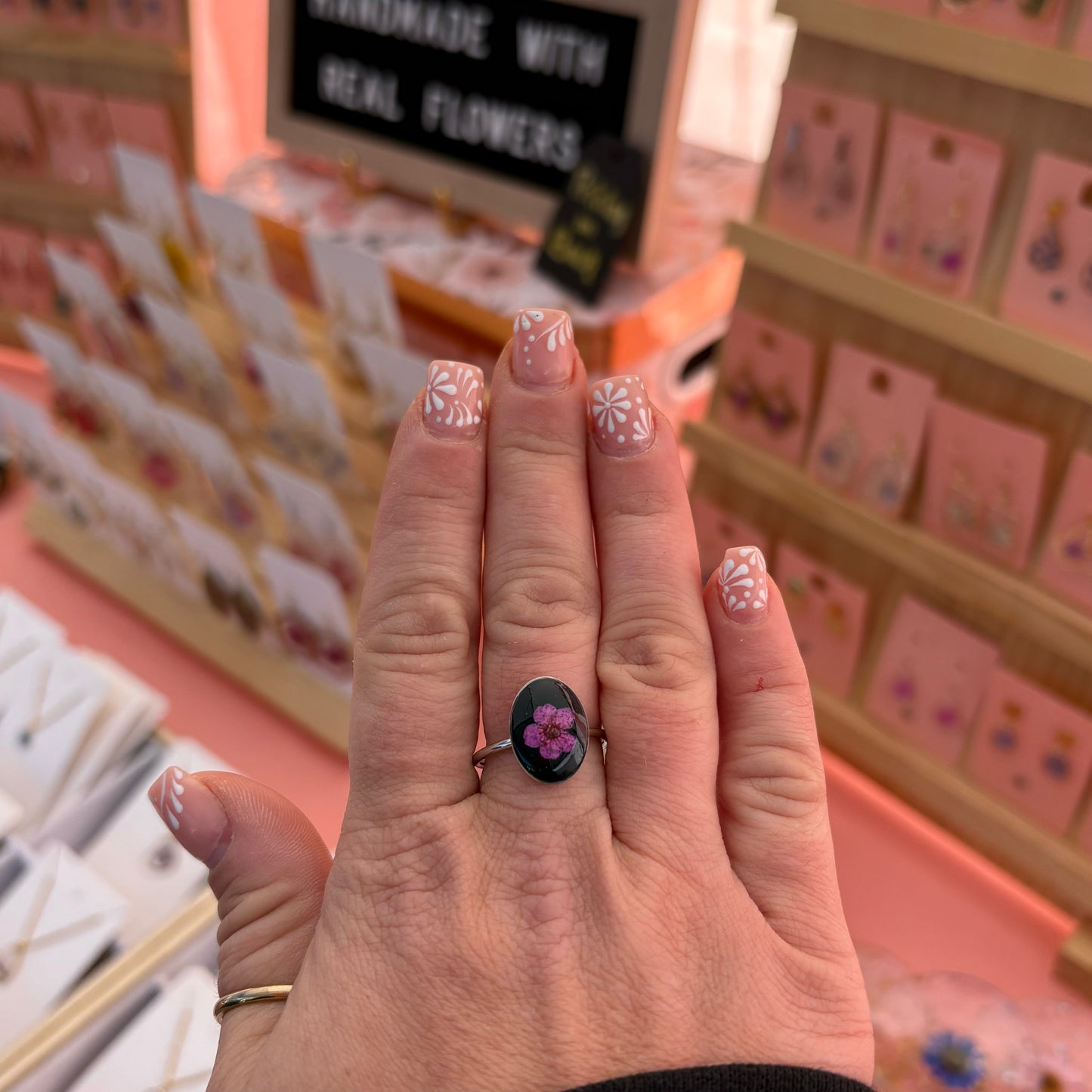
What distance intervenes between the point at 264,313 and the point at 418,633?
1196 millimetres

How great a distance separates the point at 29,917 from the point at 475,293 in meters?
1.24

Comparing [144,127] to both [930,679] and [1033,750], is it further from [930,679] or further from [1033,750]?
[1033,750]

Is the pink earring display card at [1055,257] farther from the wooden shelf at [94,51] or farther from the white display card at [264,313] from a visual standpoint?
the wooden shelf at [94,51]

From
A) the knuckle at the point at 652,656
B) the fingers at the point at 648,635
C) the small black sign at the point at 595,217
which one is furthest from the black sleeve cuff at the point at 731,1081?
the small black sign at the point at 595,217

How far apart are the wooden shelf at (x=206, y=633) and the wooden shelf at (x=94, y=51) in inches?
41.3

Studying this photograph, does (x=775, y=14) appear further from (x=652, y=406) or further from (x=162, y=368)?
(x=162, y=368)

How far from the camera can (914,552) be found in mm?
1565

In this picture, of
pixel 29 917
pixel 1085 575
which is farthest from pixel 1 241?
pixel 1085 575

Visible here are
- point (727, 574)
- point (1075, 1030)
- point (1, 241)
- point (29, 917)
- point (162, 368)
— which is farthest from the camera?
point (1, 241)

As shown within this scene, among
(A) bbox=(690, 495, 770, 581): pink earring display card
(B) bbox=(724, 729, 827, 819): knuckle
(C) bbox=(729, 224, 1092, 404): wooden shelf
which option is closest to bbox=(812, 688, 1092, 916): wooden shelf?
(A) bbox=(690, 495, 770, 581): pink earring display card

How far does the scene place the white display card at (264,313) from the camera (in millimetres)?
1782

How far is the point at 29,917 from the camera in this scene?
1360 millimetres

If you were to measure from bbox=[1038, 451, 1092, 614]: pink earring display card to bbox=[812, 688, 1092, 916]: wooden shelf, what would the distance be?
415 millimetres

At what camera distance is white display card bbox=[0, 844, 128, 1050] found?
130 cm
